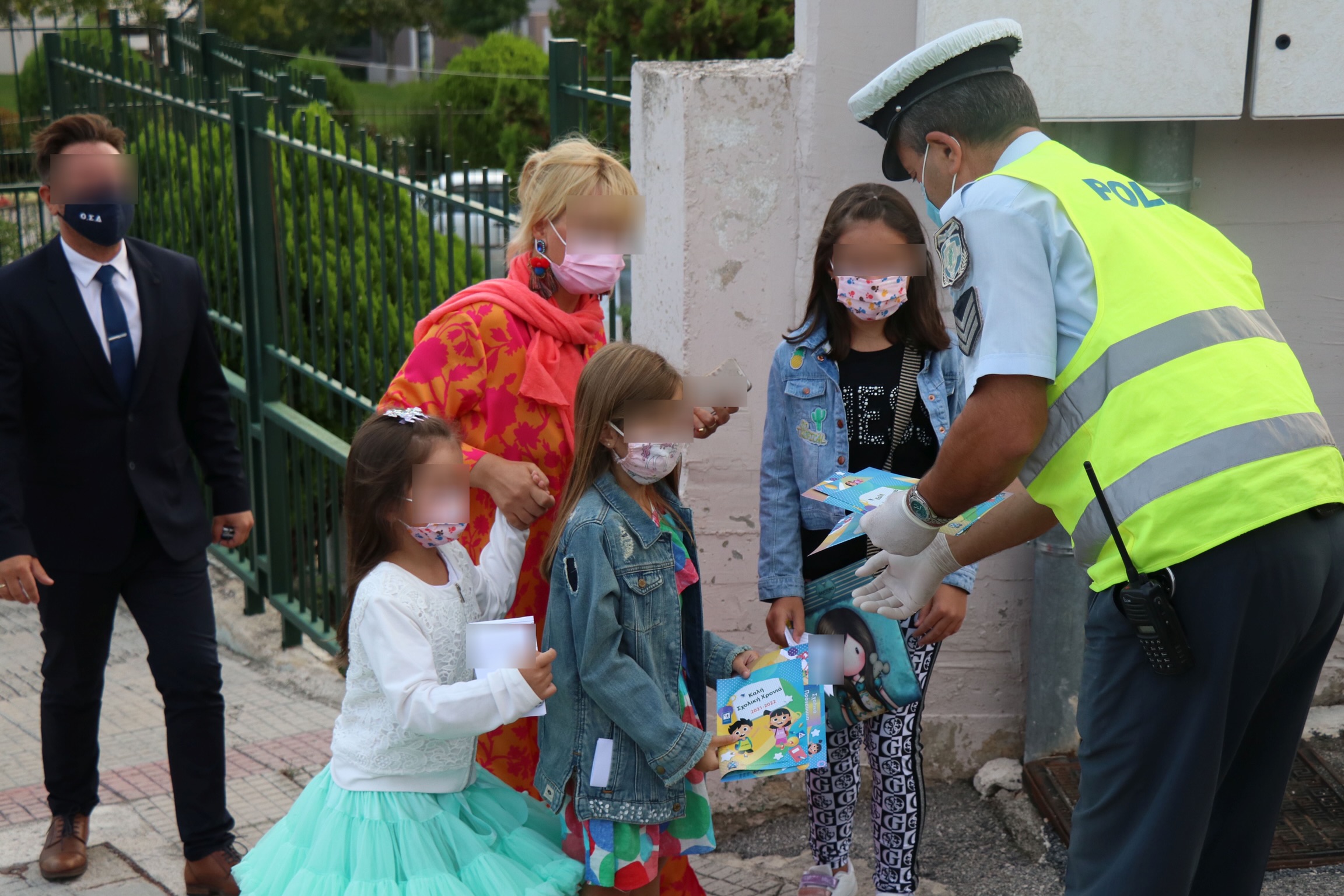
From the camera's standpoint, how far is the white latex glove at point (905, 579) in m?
2.68

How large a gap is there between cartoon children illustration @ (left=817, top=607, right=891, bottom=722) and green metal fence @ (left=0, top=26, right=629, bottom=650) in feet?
4.21

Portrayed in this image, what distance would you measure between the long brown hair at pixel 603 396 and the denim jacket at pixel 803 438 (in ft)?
1.56

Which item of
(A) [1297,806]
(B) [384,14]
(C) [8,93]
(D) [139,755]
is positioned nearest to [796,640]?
(A) [1297,806]

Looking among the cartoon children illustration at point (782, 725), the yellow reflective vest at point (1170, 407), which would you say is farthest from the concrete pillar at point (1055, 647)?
the yellow reflective vest at point (1170, 407)

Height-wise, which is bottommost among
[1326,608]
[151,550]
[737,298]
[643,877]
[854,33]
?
[643,877]

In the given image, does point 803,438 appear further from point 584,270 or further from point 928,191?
point 928,191

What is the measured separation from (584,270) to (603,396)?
40 cm

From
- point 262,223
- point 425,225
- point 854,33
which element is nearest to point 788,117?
point 854,33

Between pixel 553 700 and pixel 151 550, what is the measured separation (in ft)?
4.62

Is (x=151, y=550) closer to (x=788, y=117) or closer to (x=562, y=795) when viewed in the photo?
(x=562, y=795)

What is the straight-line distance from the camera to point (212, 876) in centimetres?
344

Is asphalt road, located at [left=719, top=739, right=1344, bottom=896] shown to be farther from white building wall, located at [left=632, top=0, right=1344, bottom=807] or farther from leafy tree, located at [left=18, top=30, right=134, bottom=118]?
leafy tree, located at [left=18, top=30, right=134, bottom=118]

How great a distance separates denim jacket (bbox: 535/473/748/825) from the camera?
2570mm

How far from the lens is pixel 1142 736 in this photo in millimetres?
2135
